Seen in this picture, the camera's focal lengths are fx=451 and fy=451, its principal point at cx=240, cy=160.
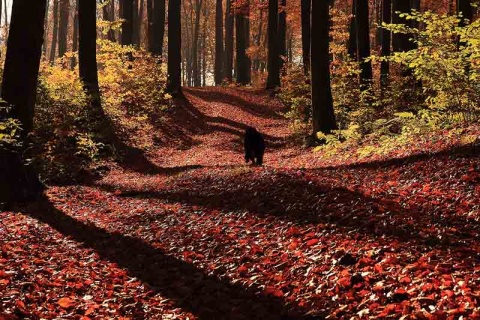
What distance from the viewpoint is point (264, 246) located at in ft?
20.0

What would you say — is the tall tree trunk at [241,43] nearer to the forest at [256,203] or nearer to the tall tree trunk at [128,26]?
the tall tree trunk at [128,26]

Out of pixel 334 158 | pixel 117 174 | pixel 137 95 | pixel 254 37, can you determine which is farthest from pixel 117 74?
pixel 254 37

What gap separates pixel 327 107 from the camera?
13.4 m

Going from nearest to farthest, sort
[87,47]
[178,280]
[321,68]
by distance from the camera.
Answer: [178,280], [321,68], [87,47]

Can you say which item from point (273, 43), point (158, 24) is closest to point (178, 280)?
point (158, 24)

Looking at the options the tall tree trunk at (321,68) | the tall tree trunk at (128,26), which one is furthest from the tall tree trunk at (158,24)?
the tall tree trunk at (321,68)

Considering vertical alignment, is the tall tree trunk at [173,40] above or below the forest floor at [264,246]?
above

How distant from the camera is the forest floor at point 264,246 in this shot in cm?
450

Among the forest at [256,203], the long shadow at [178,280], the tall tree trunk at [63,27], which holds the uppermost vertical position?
the tall tree trunk at [63,27]

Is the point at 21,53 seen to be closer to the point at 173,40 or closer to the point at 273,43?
the point at 173,40

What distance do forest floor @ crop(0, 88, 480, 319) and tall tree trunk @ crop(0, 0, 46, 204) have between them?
66 cm

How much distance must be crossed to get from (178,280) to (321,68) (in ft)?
30.4

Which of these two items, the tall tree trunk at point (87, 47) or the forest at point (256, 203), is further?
the tall tree trunk at point (87, 47)

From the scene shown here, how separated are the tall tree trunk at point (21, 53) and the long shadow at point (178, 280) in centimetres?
257
